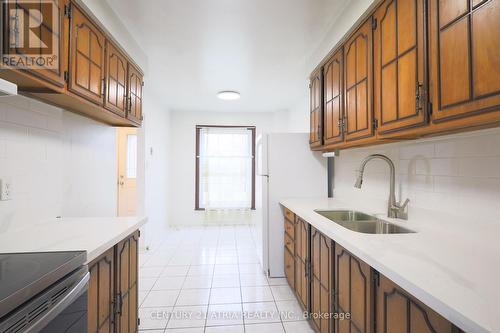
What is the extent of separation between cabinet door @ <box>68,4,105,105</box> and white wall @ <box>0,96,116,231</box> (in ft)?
1.20

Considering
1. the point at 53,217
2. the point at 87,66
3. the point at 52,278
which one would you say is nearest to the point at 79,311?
the point at 52,278

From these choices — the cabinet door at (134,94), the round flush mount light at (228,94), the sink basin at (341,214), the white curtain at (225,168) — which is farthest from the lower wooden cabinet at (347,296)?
the white curtain at (225,168)

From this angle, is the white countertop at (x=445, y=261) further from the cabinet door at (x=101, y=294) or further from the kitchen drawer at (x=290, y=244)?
the cabinet door at (x=101, y=294)

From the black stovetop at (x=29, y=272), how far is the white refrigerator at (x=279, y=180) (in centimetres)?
209

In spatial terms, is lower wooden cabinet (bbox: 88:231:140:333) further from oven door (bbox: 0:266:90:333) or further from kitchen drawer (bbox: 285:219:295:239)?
kitchen drawer (bbox: 285:219:295:239)

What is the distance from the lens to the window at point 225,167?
5227 millimetres

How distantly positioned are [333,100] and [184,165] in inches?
148

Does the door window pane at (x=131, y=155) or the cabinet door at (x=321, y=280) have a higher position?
the door window pane at (x=131, y=155)

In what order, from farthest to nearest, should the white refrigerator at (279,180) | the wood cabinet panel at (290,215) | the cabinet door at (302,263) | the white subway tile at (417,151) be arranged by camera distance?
the white refrigerator at (279,180), the wood cabinet panel at (290,215), the cabinet door at (302,263), the white subway tile at (417,151)

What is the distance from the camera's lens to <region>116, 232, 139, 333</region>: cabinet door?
1426 millimetres

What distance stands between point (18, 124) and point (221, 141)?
388 cm

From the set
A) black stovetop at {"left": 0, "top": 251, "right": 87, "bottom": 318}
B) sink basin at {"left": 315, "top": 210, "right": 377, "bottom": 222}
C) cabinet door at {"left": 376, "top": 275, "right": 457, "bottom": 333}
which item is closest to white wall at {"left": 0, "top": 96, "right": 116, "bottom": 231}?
black stovetop at {"left": 0, "top": 251, "right": 87, "bottom": 318}

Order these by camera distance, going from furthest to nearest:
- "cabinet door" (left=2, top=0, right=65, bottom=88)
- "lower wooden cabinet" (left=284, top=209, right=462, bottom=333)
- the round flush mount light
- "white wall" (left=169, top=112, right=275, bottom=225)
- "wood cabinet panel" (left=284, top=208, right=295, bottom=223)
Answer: "white wall" (left=169, top=112, right=275, bottom=225) < the round flush mount light < "wood cabinet panel" (left=284, top=208, right=295, bottom=223) < "cabinet door" (left=2, top=0, right=65, bottom=88) < "lower wooden cabinet" (left=284, top=209, right=462, bottom=333)

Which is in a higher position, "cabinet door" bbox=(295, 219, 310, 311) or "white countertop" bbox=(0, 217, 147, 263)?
"white countertop" bbox=(0, 217, 147, 263)
